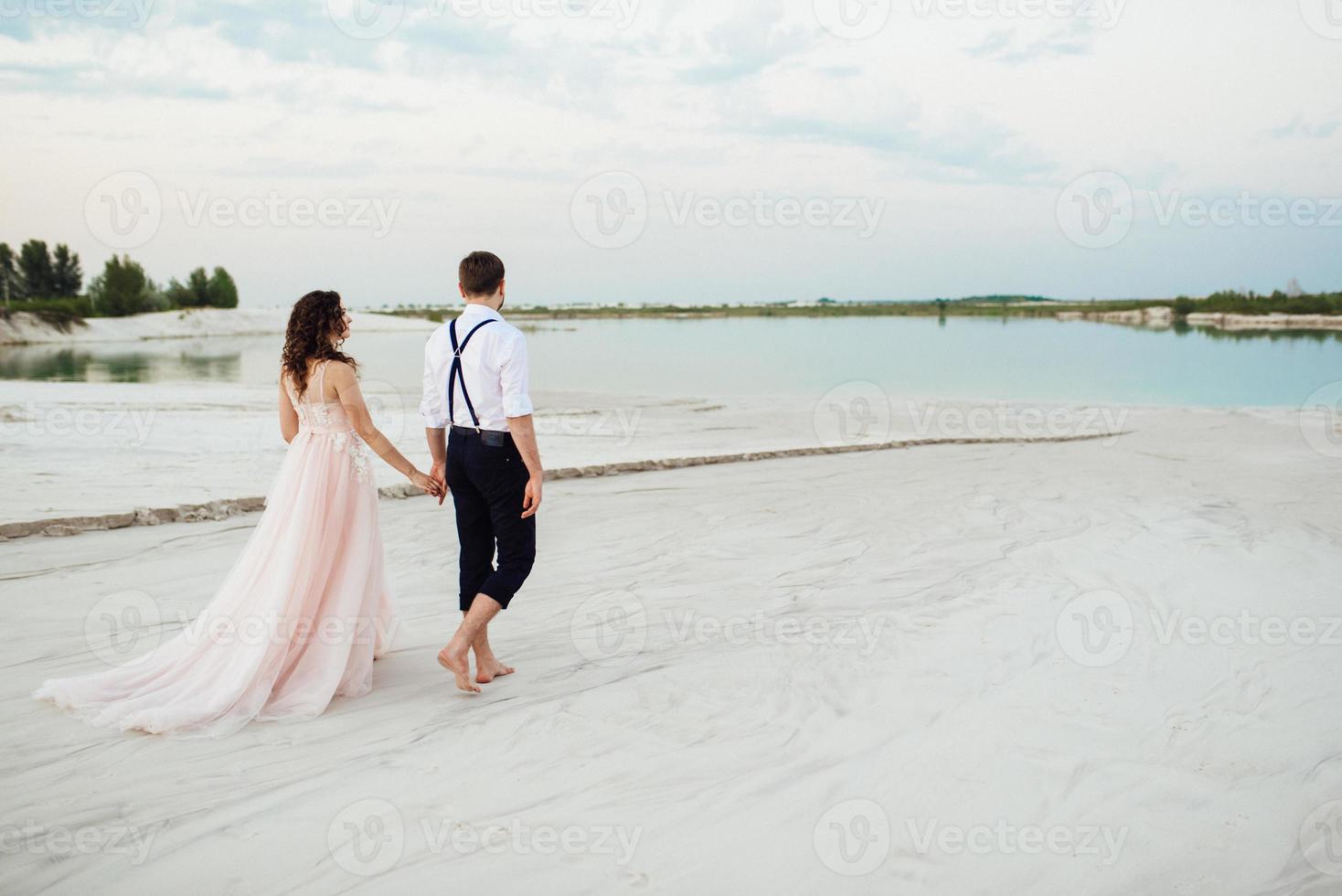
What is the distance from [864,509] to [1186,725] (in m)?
4.54

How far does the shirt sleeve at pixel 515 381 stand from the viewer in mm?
3961

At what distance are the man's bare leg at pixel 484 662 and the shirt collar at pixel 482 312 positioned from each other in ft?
4.77

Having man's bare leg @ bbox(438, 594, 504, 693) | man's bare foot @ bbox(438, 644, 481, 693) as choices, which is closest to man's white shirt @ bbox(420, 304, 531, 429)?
man's bare leg @ bbox(438, 594, 504, 693)

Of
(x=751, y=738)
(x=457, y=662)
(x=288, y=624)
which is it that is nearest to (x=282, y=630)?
(x=288, y=624)

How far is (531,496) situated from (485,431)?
0.35m

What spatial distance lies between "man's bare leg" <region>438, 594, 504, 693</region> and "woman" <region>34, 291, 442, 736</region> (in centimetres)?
45

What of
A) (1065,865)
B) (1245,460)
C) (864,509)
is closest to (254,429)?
(864,509)

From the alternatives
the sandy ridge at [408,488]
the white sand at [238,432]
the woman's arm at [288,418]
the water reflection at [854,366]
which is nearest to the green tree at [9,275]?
the water reflection at [854,366]

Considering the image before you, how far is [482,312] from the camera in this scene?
404 centimetres

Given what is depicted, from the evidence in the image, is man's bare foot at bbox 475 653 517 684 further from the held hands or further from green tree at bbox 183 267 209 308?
green tree at bbox 183 267 209 308

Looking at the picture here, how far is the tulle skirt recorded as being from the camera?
13.0 ft

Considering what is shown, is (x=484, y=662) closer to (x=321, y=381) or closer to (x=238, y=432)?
(x=321, y=381)

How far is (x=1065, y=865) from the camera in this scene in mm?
3025

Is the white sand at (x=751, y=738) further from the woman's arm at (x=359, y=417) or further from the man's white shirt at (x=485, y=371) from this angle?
the man's white shirt at (x=485, y=371)
